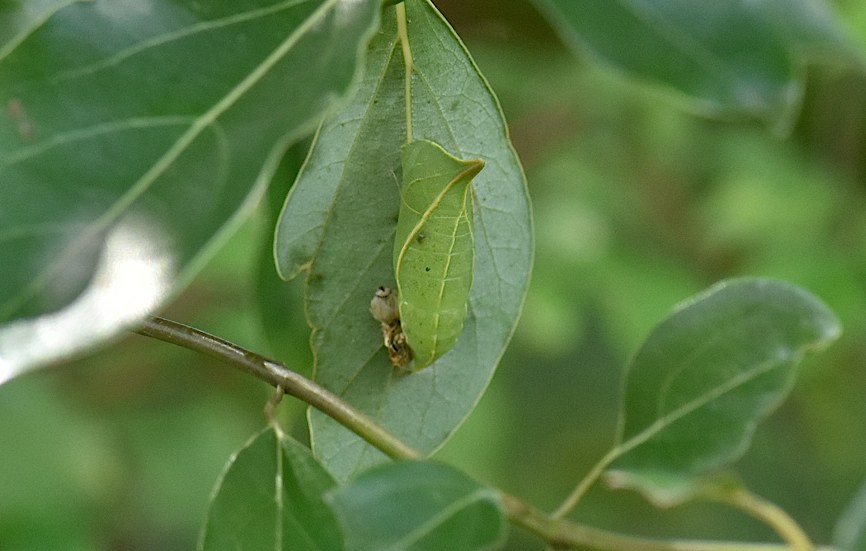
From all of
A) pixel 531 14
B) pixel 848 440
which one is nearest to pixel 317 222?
pixel 531 14

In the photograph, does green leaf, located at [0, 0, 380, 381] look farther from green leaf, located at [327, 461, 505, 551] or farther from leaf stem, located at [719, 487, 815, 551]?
leaf stem, located at [719, 487, 815, 551]

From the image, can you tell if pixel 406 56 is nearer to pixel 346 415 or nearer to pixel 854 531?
pixel 346 415

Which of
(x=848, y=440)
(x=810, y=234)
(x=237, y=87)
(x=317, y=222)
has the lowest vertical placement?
(x=848, y=440)

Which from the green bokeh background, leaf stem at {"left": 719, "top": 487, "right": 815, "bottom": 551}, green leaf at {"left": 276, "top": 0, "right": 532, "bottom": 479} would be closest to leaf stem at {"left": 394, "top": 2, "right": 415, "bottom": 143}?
green leaf at {"left": 276, "top": 0, "right": 532, "bottom": 479}

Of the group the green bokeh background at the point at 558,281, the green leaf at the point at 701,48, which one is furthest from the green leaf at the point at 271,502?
the green bokeh background at the point at 558,281

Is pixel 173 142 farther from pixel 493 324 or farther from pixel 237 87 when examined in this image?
pixel 493 324

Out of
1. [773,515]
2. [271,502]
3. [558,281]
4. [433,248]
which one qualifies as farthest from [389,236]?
[558,281]
